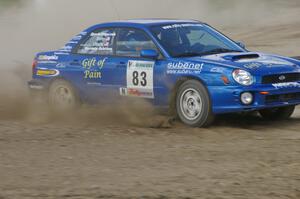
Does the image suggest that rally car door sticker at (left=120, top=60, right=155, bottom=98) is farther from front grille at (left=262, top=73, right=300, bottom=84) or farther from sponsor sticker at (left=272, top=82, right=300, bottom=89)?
sponsor sticker at (left=272, top=82, right=300, bottom=89)

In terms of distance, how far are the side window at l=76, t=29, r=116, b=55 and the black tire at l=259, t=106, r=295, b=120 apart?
2.32 metres

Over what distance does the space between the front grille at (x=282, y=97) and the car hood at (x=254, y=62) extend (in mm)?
302

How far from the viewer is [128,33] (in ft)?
34.3

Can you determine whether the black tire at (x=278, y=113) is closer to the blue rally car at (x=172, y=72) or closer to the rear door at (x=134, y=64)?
the blue rally car at (x=172, y=72)

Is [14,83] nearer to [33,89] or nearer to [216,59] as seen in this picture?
[33,89]

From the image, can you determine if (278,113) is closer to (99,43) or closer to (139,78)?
(139,78)

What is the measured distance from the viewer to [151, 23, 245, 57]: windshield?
1004 cm

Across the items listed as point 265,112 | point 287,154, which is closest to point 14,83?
point 265,112

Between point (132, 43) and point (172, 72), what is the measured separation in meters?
0.95

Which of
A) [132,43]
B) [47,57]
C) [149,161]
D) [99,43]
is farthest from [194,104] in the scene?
[47,57]

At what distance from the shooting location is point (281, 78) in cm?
946

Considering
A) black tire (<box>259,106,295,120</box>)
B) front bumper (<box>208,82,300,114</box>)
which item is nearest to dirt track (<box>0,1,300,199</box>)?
black tire (<box>259,106,295,120</box>)

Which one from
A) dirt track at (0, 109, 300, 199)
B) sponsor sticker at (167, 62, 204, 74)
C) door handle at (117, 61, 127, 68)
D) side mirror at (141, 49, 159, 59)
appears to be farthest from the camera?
door handle at (117, 61, 127, 68)

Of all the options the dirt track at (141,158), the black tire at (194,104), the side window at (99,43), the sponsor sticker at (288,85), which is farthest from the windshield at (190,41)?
the sponsor sticker at (288,85)
